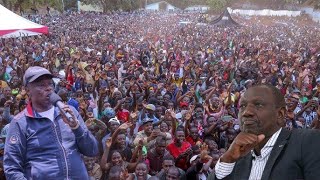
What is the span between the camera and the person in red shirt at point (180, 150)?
4.63 m

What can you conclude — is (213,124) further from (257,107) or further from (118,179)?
(257,107)

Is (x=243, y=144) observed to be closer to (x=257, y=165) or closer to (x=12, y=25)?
(x=257, y=165)

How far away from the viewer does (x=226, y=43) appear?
18.3 metres

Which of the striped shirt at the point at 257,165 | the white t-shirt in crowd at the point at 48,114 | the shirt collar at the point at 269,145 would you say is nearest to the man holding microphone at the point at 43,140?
the white t-shirt in crowd at the point at 48,114

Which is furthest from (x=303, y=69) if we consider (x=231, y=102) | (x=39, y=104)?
(x=39, y=104)

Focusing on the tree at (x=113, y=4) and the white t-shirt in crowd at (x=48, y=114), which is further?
the tree at (x=113, y=4)

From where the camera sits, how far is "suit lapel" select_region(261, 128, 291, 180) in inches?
58.4

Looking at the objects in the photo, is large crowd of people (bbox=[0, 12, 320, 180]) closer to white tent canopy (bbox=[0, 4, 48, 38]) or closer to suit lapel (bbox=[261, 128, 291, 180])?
white tent canopy (bbox=[0, 4, 48, 38])

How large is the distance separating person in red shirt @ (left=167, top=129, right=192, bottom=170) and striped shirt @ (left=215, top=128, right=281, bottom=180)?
10.1ft

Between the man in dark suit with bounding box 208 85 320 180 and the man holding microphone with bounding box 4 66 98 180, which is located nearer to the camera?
the man in dark suit with bounding box 208 85 320 180

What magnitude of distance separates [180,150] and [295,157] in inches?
136

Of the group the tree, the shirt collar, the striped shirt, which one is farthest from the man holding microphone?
the tree

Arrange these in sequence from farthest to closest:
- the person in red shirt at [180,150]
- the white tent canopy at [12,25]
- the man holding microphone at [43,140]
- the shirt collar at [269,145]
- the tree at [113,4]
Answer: the tree at [113,4], the white tent canopy at [12,25], the person in red shirt at [180,150], the man holding microphone at [43,140], the shirt collar at [269,145]

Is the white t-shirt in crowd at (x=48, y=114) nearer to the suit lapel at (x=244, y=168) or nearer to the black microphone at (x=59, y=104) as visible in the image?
the black microphone at (x=59, y=104)
